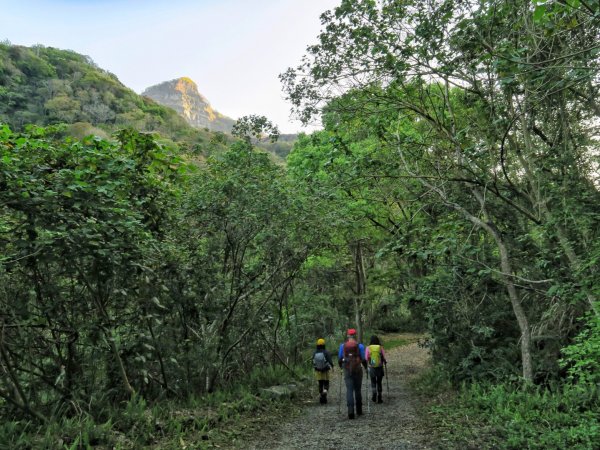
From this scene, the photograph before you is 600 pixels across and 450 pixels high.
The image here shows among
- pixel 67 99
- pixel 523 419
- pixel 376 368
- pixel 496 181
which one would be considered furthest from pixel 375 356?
pixel 67 99

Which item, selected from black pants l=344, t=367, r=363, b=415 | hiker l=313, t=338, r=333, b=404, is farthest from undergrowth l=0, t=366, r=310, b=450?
black pants l=344, t=367, r=363, b=415

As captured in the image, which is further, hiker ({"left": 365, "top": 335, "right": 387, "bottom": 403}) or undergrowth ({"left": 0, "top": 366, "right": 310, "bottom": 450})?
hiker ({"left": 365, "top": 335, "right": 387, "bottom": 403})

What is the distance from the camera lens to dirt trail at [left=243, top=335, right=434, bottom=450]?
6.79m

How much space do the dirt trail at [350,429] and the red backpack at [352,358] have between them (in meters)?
1.09

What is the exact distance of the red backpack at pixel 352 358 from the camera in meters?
8.81

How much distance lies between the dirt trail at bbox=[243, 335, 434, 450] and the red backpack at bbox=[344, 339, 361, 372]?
1.09 metres

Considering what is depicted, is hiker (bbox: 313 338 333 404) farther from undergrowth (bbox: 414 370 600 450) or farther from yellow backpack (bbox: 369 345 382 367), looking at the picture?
undergrowth (bbox: 414 370 600 450)

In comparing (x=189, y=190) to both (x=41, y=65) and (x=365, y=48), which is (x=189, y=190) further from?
(x=41, y=65)

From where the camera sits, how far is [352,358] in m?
8.87

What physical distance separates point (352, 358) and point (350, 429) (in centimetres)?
149

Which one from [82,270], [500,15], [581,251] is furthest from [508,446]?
[500,15]

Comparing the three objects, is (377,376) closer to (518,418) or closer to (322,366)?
(322,366)

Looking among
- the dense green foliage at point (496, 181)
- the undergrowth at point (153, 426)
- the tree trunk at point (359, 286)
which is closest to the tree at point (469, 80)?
the dense green foliage at point (496, 181)

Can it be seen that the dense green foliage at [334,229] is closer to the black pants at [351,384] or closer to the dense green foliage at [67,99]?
the black pants at [351,384]
